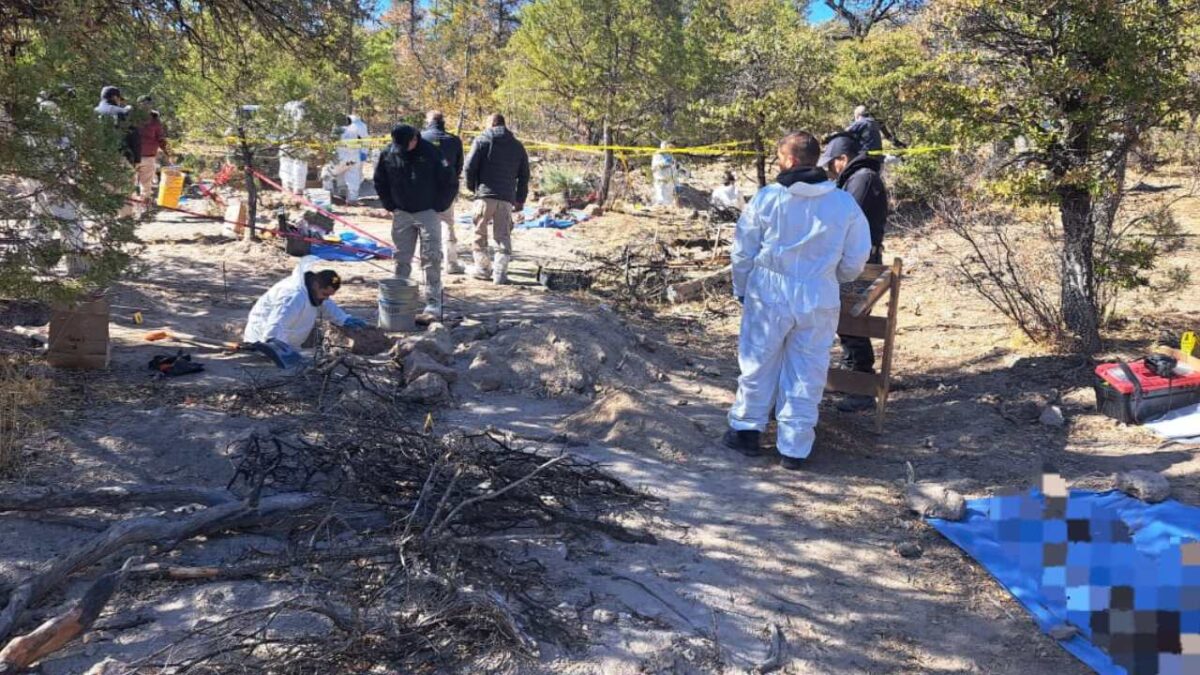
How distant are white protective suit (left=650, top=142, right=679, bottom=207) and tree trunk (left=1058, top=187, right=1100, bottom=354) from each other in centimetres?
872

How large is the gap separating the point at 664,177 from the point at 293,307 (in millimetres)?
9939

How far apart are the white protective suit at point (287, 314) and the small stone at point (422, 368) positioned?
33.1 inches

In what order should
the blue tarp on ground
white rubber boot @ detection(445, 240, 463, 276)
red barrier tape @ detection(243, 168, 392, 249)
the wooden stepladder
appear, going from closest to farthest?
the wooden stepladder, white rubber boot @ detection(445, 240, 463, 276), the blue tarp on ground, red barrier tape @ detection(243, 168, 392, 249)

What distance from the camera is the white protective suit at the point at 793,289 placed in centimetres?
544

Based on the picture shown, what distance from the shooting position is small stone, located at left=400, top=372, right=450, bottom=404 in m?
6.32

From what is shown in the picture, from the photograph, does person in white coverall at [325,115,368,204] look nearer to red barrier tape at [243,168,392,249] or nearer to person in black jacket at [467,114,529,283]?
red barrier tape at [243,168,392,249]

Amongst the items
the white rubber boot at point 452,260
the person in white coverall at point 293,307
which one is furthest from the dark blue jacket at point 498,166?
the person in white coverall at point 293,307

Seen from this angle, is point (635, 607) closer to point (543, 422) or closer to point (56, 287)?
point (543, 422)

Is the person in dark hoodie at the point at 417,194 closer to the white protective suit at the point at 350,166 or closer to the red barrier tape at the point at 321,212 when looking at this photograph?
the red barrier tape at the point at 321,212

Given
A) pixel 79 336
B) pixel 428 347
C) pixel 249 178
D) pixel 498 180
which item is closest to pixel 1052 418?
pixel 428 347

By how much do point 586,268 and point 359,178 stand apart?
5622mm

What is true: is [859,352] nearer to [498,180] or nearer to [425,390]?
[425,390]

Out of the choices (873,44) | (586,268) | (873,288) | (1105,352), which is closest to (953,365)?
(1105,352)

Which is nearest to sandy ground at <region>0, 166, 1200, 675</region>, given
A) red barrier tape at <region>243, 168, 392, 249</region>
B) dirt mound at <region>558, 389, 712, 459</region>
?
dirt mound at <region>558, 389, 712, 459</region>
